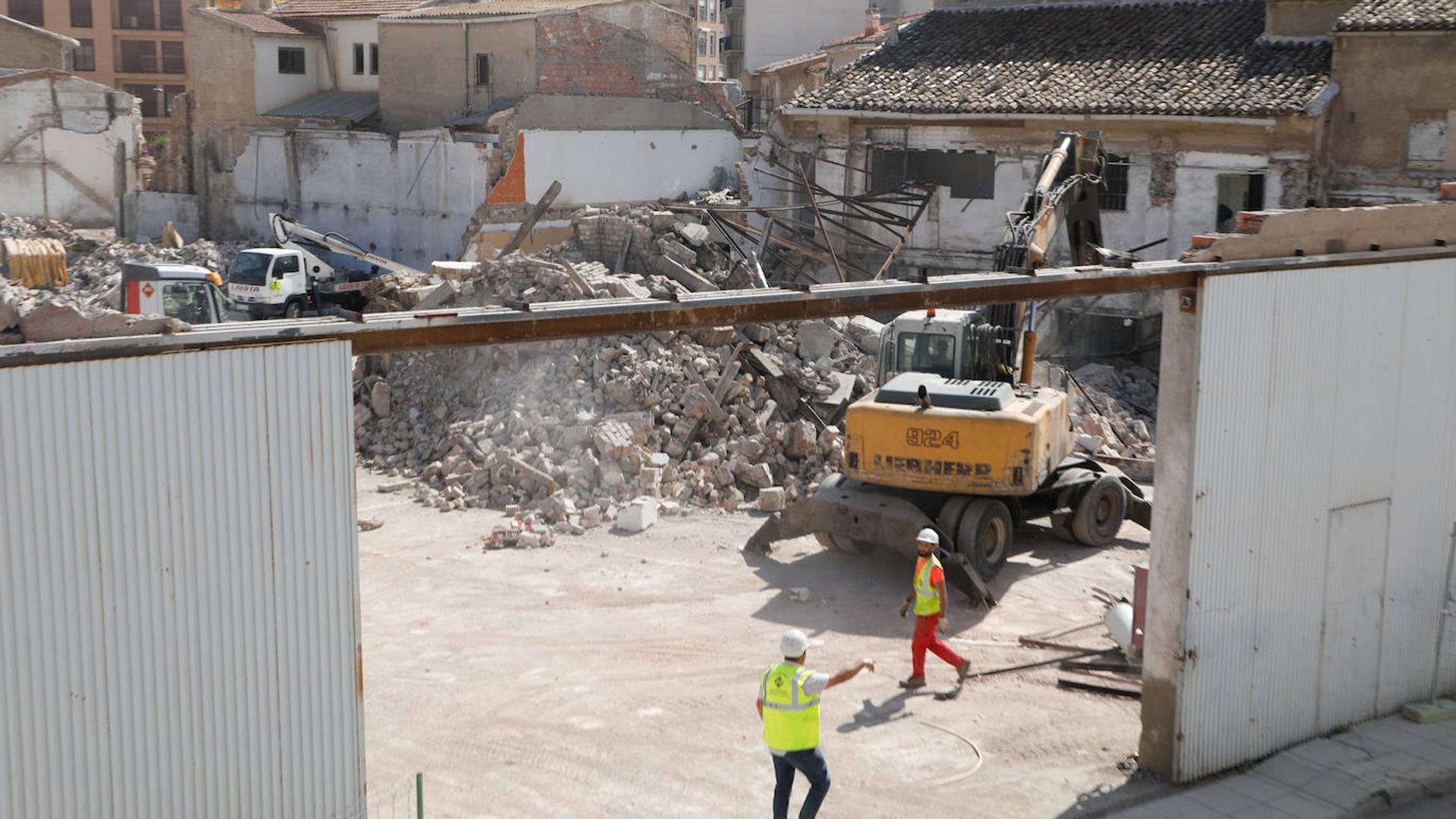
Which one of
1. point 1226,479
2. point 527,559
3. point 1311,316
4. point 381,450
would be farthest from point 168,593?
point 381,450

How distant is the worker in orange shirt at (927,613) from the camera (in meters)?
11.5

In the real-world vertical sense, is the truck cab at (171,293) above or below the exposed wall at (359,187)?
below

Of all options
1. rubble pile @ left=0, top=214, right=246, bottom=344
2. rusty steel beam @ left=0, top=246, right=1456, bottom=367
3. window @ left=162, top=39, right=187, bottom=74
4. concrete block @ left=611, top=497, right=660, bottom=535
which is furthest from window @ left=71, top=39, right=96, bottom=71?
rusty steel beam @ left=0, top=246, right=1456, bottom=367

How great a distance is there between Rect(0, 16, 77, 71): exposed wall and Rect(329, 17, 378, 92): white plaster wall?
13.5 metres

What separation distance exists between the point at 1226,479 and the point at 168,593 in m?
6.77

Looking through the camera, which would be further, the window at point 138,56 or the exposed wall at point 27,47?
the window at point 138,56

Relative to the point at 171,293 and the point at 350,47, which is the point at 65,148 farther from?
the point at 171,293

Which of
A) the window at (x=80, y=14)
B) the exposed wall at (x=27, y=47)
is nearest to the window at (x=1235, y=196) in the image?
the exposed wall at (x=27, y=47)

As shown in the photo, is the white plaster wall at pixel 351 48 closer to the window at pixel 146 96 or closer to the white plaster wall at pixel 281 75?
the white plaster wall at pixel 281 75

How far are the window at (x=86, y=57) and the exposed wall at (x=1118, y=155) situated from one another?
4268cm

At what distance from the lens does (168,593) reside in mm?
6062

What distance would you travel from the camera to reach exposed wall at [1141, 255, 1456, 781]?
952 centimetres

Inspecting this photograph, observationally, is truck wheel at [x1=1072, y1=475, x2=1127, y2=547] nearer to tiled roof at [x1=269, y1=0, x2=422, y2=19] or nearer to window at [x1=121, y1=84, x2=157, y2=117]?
tiled roof at [x1=269, y1=0, x2=422, y2=19]

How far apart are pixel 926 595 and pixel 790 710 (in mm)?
3644
